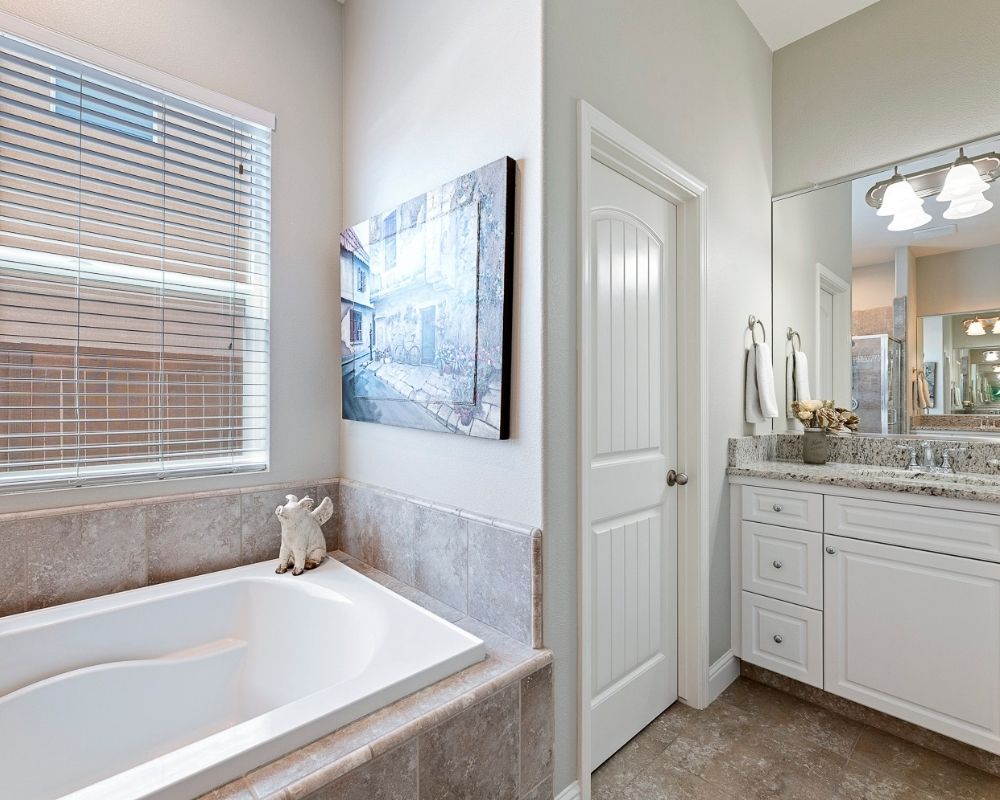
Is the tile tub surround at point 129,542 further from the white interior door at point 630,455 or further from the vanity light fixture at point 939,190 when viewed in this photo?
the vanity light fixture at point 939,190

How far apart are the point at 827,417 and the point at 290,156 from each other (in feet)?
8.15

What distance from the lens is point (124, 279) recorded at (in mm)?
1676

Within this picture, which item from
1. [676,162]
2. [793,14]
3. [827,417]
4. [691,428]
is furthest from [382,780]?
[793,14]

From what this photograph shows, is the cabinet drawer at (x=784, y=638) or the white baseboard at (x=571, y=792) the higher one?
the cabinet drawer at (x=784, y=638)

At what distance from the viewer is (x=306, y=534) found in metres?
1.86

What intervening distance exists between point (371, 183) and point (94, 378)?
116 centimetres

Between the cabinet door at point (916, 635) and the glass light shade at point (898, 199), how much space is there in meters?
1.42

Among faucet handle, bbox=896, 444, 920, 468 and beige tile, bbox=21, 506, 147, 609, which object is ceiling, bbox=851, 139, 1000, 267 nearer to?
faucet handle, bbox=896, 444, 920, 468

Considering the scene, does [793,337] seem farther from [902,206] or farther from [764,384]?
[902,206]

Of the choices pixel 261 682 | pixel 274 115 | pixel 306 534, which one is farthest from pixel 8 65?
pixel 261 682

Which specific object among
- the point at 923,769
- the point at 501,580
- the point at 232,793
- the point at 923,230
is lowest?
the point at 923,769

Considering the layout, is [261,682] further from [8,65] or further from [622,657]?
[8,65]

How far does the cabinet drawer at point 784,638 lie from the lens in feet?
6.43

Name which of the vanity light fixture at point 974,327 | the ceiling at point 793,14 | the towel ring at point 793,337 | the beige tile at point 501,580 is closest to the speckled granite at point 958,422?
the vanity light fixture at point 974,327
